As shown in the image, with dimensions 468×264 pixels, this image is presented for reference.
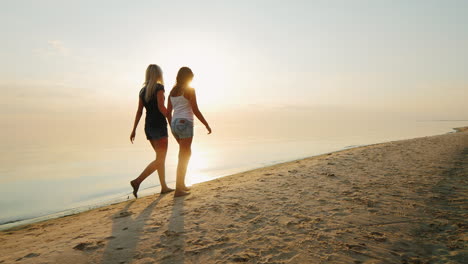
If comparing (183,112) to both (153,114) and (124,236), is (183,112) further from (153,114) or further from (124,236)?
(124,236)

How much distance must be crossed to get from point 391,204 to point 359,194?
625mm

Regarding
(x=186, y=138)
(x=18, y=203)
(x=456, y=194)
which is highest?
(x=186, y=138)

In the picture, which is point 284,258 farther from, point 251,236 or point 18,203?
point 18,203

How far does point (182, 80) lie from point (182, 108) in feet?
1.82

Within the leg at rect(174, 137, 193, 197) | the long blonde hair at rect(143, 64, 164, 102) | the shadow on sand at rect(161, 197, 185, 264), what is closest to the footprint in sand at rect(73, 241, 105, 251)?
the shadow on sand at rect(161, 197, 185, 264)

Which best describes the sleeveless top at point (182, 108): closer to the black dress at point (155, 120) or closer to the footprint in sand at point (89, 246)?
the black dress at point (155, 120)

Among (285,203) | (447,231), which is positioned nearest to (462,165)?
(447,231)

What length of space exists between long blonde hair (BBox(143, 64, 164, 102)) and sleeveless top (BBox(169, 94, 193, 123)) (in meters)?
0.49

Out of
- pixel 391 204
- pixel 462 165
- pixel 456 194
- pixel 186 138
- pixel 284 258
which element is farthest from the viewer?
pixel 462 165

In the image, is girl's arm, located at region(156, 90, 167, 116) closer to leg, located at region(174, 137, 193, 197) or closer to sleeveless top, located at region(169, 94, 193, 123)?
sleeveless top, located at region(169, 94, 193, 123)

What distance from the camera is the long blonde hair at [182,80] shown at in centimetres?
491

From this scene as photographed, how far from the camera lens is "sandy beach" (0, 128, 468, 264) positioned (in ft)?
8.32

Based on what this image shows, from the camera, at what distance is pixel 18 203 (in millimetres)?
6348

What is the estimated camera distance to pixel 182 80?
4914 millimetres
